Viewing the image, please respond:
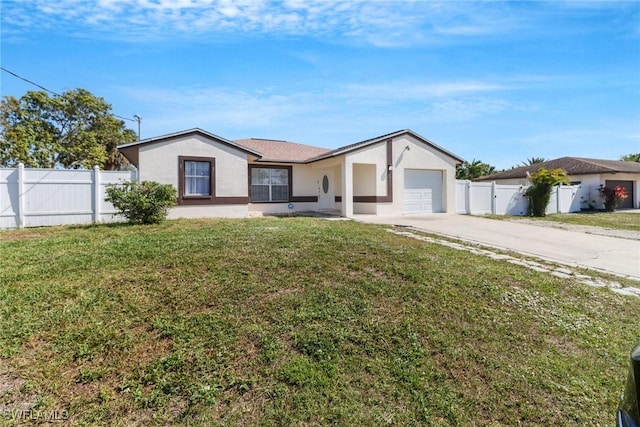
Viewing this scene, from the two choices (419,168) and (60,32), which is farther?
(419,168)

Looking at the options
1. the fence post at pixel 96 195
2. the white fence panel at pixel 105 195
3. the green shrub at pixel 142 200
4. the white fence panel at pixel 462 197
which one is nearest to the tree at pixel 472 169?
the white fence panel at pixel 462 197

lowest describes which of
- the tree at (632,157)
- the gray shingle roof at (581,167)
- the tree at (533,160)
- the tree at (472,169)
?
the gray shingle roof at (581,167)

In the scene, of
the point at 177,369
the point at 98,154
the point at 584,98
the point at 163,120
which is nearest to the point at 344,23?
the point at 177,369

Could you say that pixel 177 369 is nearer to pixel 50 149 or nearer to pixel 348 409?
pixel 348 409

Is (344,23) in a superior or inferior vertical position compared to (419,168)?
superior

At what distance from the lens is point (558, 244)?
9289 millimetres

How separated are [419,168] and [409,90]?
543 centimetres

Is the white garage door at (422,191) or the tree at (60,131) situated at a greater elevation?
the tree at (60,131)

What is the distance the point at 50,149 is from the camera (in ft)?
76.5

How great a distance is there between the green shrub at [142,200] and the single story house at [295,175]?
2551mm

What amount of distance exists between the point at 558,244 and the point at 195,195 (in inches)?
490

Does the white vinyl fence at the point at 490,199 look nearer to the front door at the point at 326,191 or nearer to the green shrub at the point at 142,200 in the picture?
the front door at the point at 326,191

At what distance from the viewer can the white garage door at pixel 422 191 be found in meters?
16.8

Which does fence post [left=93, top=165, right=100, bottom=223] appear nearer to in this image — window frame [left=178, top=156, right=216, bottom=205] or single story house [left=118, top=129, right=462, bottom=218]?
single story house [left=118, top=129, right=462, bottom=218]
